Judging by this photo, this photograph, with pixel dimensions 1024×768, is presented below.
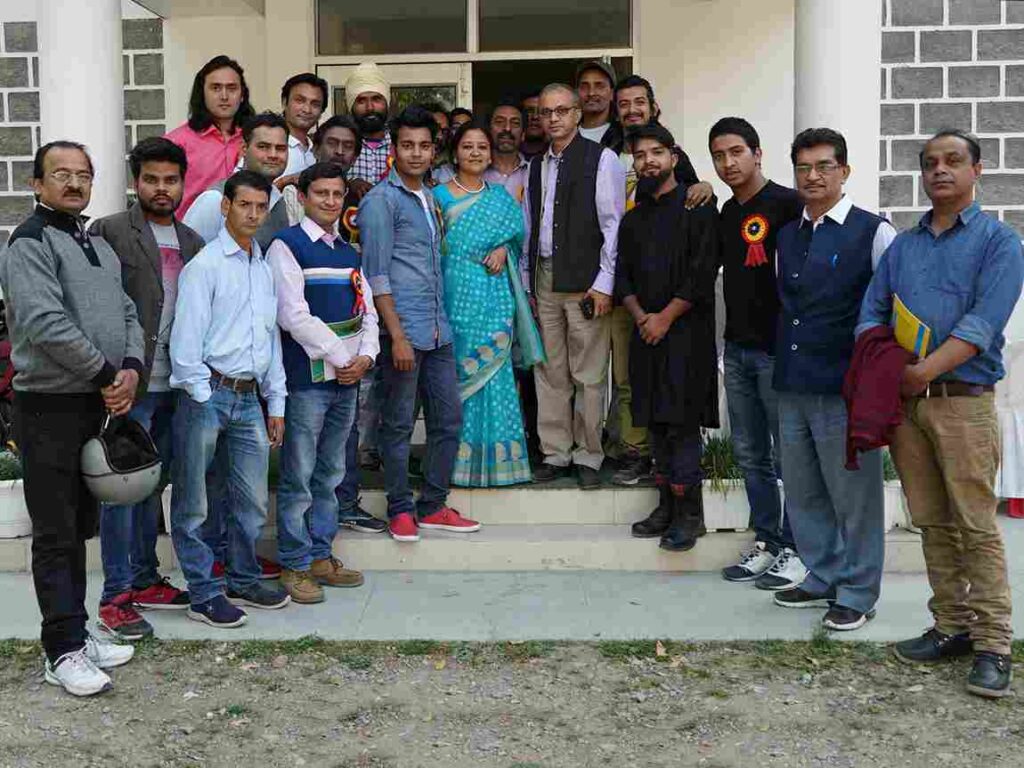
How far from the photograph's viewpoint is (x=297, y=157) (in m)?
5.48

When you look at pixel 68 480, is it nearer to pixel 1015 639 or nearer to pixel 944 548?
pixel 944 548

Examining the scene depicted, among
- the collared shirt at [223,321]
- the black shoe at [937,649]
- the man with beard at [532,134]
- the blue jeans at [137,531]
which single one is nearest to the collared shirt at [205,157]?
the collared shirt at [223,321]

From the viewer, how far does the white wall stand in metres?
7.58

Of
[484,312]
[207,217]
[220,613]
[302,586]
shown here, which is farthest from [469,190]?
[220,613]

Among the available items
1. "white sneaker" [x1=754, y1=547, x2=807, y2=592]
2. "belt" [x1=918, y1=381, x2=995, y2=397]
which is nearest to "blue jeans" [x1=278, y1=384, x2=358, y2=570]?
"white sneaker" [x1=754, y1=547, x2=807, y2=592]

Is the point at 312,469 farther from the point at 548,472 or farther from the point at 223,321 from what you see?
the point at 548,472

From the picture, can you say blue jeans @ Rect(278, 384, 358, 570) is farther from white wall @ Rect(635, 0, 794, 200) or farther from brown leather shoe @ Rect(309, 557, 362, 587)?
white wall @ Rect(635, 0, 794, 200)

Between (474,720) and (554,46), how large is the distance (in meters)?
5.60

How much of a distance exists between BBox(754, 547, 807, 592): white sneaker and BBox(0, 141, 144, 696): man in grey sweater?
8.87 feet

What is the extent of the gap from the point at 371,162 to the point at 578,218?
1.07m

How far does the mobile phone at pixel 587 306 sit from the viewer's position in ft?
18.0

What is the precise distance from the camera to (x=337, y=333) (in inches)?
188

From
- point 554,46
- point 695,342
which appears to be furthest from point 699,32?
point 695,342

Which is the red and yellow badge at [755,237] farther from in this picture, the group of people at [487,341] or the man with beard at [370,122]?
the man with beard at [370,122]
